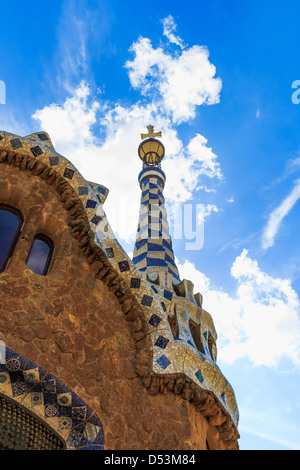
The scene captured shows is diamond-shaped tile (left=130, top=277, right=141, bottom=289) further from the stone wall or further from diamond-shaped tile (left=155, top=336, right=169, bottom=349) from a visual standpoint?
Answer: diamond-shaped tile (left=155, top=336, right=169, bottom=349)

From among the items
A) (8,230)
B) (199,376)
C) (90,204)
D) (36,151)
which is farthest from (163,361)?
(36,151)

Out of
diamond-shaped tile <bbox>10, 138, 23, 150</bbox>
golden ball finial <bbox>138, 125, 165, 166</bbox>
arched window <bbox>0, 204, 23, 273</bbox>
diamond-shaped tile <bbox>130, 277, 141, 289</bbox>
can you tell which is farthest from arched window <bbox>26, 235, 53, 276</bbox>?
golden ball finial <bbox>138, 125, 165, 166</bbox>

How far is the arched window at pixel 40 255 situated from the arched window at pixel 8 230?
19cm

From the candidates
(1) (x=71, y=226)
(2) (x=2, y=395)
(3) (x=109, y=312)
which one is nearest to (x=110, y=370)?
(3) (x=109, y=312)

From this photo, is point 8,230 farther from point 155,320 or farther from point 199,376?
point 199,376

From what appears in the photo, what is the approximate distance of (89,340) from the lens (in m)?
3.73

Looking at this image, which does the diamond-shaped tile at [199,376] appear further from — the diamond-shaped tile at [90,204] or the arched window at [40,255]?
the diamond-shaped tile at [90,204]

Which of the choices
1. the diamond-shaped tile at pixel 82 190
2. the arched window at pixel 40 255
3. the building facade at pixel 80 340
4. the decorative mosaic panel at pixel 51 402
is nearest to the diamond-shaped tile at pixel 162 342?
the building facade at pixel 80 340

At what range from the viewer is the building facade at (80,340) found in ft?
10.4

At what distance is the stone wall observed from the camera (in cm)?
338

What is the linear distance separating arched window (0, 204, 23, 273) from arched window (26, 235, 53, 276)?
0.19m

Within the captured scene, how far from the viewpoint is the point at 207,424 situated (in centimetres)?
398

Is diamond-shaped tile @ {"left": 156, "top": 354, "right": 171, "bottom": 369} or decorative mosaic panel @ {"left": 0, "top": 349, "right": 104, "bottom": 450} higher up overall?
diamond-shaped tile @ {"left": 156, "top": 354, "right": 171, "bottom": 369}
